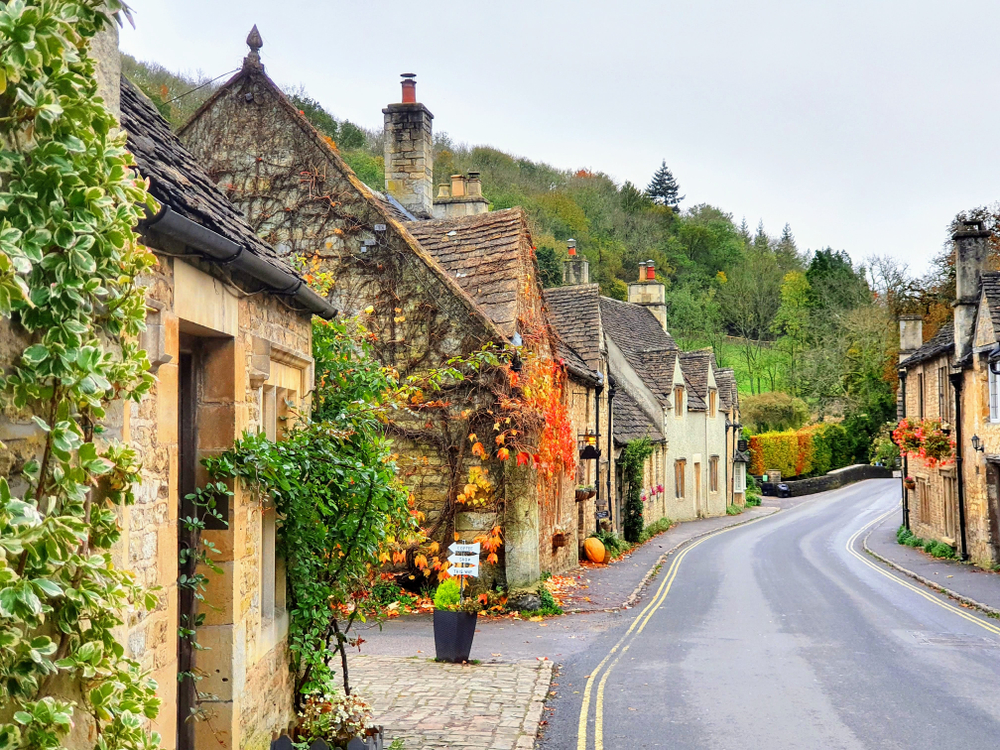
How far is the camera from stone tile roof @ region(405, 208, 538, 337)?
1717 centimetres

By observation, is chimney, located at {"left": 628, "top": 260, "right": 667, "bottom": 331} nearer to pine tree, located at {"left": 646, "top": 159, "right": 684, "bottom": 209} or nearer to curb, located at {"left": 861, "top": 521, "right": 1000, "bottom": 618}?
curb, located at {"left": 861, "top": 521, "right": 1000, "bottom": 618}

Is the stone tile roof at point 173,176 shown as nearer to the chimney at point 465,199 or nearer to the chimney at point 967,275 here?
the chimney at point 465,199

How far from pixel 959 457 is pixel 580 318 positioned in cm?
1218

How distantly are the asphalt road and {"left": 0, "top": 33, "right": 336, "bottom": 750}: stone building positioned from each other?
3.69 metres

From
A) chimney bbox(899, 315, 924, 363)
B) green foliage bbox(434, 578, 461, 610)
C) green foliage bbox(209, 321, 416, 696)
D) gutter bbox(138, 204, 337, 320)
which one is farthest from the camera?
chimney bbox(899, 315, 924, 363)

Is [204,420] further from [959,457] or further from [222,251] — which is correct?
[959,457]

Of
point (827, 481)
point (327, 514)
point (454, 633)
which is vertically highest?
point (327, 514)

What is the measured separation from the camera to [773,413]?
2445 inches

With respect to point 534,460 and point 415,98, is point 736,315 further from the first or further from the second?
point 534,460

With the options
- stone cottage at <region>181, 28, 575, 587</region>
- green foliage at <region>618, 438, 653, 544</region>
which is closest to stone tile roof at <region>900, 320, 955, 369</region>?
green foliage at <region>618, 438, 653, 544</region>

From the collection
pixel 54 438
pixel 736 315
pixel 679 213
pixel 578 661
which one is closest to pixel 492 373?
pixel 578 661

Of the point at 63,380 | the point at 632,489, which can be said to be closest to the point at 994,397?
the point at 632,489

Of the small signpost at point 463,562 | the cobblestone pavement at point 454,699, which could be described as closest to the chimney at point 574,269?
the small signpost at point 463,562

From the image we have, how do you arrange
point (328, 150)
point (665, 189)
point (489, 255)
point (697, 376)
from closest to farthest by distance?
point (328, 150), point (489, 255), point (697, 376), point (665, 189)
